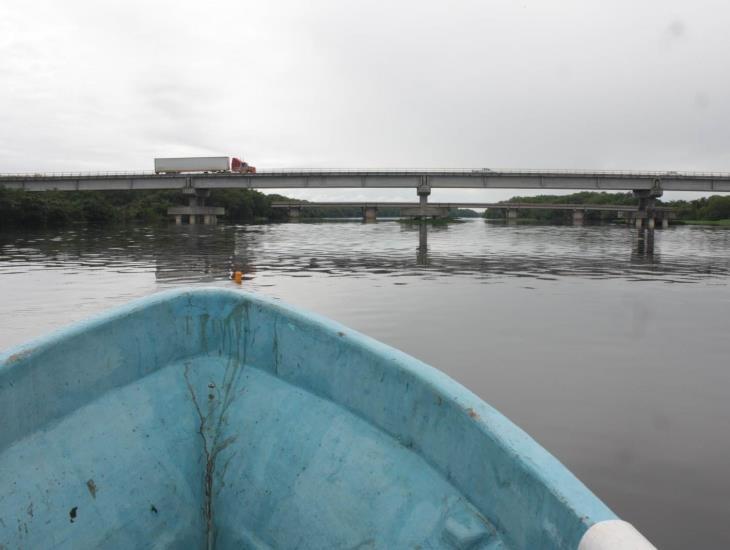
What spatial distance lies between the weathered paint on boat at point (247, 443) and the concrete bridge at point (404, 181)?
62.6m

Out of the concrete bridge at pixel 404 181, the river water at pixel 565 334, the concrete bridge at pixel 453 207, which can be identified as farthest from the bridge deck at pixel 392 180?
the river water at pixel 565 334

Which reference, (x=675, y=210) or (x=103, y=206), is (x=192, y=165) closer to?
(x=103, y=206)

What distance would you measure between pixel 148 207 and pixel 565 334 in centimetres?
8626

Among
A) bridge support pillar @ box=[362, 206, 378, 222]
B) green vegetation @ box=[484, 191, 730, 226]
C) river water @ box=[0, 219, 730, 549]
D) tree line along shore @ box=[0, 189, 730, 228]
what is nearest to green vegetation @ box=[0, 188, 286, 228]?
tree line along shore @ box=[0, 189, 730, 228]

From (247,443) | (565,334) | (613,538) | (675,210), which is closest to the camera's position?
(613,538)

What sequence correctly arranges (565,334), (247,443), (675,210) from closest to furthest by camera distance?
(247,443), (565,334), (675,210)

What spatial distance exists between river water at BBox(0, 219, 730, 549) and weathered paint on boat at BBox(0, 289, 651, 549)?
86.3 inches

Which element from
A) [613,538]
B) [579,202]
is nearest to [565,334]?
[613,538]

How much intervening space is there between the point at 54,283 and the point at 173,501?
43.3 ft

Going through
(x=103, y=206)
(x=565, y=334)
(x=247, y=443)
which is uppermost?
(x=103, y=206)

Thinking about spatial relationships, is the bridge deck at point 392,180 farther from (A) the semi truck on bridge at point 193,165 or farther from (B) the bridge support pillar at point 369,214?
(B) the bridge support pillar at point 369,214

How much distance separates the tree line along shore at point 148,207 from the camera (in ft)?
174

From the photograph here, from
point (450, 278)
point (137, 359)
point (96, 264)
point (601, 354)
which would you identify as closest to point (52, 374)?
point (137, 359)

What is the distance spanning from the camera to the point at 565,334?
8500 mm
